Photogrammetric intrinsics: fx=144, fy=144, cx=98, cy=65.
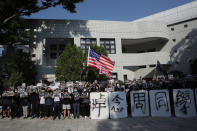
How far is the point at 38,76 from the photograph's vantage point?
19016mm

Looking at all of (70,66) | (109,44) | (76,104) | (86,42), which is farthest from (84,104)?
(109,44)

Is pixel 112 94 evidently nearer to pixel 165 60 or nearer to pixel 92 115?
pixel 92 115

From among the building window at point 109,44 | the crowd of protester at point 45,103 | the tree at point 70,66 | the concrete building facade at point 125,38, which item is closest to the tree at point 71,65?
the tree at point 70,66

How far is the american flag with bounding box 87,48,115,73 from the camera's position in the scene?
1002 centimetres

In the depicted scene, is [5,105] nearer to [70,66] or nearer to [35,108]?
[35,108]

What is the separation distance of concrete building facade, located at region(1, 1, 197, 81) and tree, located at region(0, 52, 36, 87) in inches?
96.4

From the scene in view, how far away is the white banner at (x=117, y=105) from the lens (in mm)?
8094

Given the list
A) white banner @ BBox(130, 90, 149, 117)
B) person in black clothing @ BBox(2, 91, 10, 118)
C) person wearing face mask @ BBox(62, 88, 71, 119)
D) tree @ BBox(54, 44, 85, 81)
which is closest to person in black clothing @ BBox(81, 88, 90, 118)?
person wearing face mask @ BBox(62, 88, 71, 119)

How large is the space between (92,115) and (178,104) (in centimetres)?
474

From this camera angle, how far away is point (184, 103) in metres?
7.77

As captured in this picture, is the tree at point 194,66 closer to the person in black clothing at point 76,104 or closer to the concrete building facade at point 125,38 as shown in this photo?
the concrete building facade at point 125,38

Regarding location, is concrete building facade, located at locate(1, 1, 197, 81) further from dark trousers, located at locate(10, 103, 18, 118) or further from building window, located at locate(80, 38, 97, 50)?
dark trousers, located at locate(10, 103, 18, 118)

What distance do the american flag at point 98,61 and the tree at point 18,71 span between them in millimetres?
8736

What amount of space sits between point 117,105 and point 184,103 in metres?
3.58
